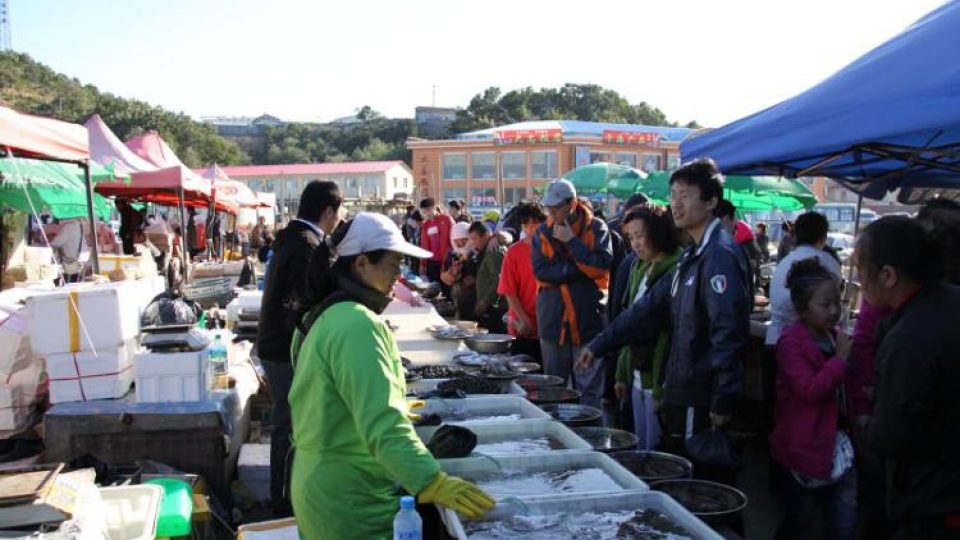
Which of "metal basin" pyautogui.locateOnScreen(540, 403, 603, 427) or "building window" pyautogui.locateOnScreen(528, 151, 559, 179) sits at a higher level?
"building window" pyautogui.locateOnScreen(528, 151, 559, 179)

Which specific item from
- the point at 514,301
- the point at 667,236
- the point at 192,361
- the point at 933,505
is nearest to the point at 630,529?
the point at 933,505

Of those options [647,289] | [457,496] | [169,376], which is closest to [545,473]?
[457,496]

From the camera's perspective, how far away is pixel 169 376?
4156mm

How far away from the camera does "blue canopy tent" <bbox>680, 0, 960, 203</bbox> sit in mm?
2760

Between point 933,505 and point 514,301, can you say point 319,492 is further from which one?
point 514,301

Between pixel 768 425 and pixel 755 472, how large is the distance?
1.41ft

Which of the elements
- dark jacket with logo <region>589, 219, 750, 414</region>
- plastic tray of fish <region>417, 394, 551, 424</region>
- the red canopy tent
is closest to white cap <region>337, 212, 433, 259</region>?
plastic tray of fish <region>417, 394, 551, 424</region>

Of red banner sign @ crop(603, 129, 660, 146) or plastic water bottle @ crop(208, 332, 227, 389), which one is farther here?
red banner sign @ crop(603, 129, 660, 146)

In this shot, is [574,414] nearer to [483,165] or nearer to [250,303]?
[250,303]

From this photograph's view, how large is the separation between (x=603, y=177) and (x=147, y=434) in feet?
34.3

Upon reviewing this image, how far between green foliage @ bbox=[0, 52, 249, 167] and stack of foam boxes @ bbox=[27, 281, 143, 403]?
150 feet

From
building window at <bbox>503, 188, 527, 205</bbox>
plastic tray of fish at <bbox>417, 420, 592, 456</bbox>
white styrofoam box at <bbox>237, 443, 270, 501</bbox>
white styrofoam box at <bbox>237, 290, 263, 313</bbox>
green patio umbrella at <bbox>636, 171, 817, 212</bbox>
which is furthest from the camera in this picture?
building window at <bbox>503, 188, 527, 205</bbox>

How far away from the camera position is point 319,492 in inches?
83.7

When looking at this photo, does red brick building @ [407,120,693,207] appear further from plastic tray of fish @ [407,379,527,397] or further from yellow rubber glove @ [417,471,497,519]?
yellow rubber glove @ [417,471,497,519]
